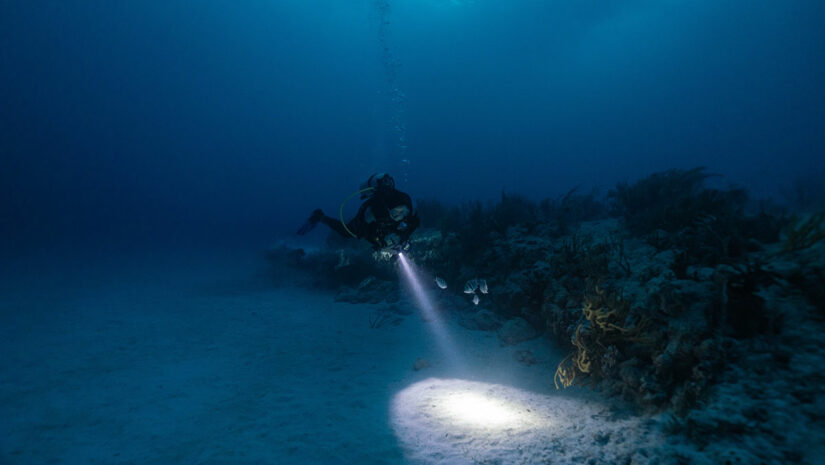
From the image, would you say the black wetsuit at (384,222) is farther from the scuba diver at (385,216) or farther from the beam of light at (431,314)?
the beam of light at (431,314)

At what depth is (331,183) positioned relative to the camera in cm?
11669

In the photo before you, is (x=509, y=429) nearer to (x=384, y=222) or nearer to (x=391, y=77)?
(x=384, y=222)

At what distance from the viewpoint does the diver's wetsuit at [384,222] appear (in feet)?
19.4

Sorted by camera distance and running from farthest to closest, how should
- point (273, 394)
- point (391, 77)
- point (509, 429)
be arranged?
point (391, 77), point (273, 394), point (509, 429)

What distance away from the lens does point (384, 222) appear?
19.5 ft

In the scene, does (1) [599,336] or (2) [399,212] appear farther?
(2) [399,212]

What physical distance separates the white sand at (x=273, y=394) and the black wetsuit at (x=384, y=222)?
261cm

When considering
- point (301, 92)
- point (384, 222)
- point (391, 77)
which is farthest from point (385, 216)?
point (301, 92)

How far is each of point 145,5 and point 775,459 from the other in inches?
3862

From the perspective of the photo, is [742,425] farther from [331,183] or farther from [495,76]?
[331,183]

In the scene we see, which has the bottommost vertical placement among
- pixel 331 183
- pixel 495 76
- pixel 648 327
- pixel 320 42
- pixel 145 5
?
pixel 648 327

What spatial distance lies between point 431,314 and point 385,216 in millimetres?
3705

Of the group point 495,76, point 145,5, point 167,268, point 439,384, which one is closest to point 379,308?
point 439,384

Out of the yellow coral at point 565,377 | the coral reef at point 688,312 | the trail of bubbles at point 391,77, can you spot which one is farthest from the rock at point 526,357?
the trail of bubbles at point 391,77
